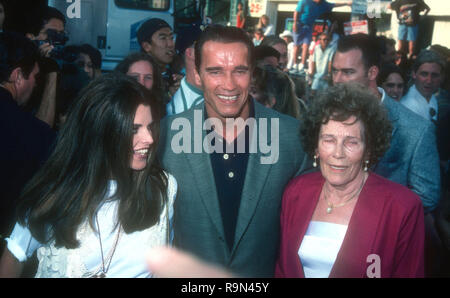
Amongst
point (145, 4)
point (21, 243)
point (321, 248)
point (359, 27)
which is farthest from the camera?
point (145, 4)

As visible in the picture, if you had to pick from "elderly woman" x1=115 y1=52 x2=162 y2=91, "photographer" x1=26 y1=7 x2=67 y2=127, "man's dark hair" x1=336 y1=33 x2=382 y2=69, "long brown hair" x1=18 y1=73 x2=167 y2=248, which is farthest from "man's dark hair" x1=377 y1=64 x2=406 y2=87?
"long brown hair" x1=18 y1=73 x2=167 y2=248

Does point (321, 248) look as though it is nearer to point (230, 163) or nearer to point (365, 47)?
point (230, 163)

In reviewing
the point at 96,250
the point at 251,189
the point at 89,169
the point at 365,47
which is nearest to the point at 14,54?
the point at 89,169

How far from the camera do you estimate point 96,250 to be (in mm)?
1893

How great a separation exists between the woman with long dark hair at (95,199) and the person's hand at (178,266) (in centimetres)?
6

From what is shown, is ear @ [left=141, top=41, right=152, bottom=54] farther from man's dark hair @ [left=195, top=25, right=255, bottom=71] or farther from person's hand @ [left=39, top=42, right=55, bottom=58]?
man's dark hair @ [left=195, top=25, right=255, bottom=71]

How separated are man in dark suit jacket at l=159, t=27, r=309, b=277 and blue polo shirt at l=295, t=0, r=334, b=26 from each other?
263 inches

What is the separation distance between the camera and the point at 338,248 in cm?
220

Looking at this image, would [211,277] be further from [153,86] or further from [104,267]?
[153,86]

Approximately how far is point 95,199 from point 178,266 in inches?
Answer: 25.0

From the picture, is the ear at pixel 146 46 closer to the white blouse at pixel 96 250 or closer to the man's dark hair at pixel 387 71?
the man's dark hair at pixel 387 71

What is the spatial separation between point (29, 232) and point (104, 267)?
1.22ft

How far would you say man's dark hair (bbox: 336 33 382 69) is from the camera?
10.6 ft

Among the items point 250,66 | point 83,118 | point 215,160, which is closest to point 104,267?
point 83,118
